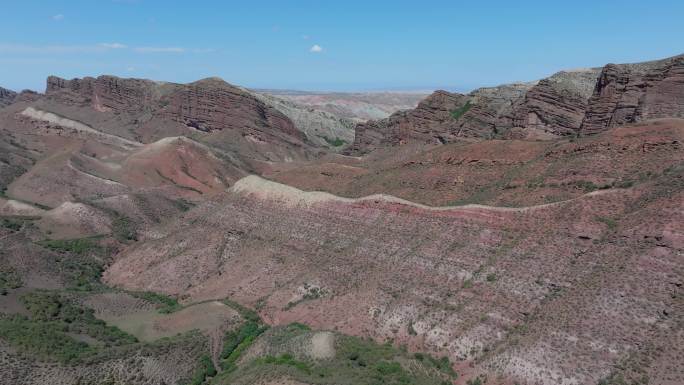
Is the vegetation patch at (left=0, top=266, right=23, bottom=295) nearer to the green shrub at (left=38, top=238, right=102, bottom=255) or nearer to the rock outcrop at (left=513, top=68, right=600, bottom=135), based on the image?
the green shrub at (left=38, top=238, right=102, bottom=255)

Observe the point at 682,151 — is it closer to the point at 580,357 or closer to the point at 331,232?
the point at 580,357

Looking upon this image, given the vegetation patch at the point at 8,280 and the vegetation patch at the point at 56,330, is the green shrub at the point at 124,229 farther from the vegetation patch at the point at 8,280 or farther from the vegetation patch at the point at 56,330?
the vegetation patch at the point at 56,330

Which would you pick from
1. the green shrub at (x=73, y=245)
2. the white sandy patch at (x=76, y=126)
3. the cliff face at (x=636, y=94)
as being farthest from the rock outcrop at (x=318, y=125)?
the cliff face at (x=636, y=94)

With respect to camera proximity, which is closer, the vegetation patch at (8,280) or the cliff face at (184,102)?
the vegetation patch at (8,280)

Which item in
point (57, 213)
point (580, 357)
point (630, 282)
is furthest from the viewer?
point (57, 213)

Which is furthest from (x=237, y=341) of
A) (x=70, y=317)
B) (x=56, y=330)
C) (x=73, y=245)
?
(x=73, y=245)

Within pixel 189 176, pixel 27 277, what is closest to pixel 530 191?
pixel 27 277

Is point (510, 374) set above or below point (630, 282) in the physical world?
below

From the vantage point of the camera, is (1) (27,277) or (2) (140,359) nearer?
(2) (140,359)
